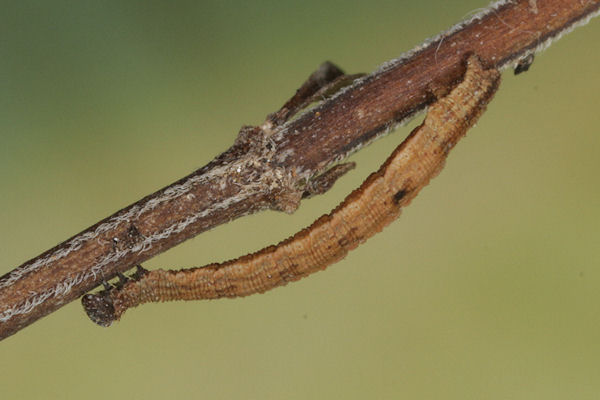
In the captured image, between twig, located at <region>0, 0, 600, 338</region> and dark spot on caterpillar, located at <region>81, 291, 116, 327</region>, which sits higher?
twig, located at <region>0, 0, 600, 338</region>

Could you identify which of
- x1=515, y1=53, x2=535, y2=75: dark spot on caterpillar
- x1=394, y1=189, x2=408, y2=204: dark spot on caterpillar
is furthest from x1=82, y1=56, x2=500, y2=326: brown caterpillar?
x1=515, y1=53, x2=535, y2=75: dark spot on caterpillar

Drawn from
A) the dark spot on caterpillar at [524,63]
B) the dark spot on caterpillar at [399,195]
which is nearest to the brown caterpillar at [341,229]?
the dark spot on caterpillar at [399,195]

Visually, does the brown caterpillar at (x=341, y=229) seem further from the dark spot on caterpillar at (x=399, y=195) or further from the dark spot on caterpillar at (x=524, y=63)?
the dark spot on caterpillar at (x=524, y=63)

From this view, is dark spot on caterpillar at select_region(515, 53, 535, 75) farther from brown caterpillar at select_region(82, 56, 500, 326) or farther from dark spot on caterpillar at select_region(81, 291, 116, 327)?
dark spot on caterpillar at select_region(81, 291, 116, 327)

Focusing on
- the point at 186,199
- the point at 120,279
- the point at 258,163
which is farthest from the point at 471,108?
the point at 120,279

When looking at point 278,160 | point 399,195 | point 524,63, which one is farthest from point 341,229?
point 524,63

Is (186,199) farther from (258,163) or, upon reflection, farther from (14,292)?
(14,292)
